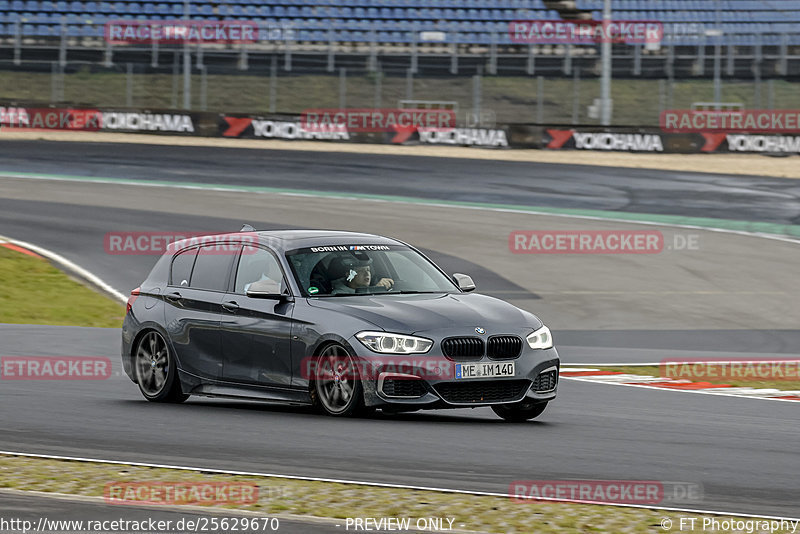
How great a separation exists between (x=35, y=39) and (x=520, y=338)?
41.3 m

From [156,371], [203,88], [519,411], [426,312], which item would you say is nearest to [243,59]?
[203,88]

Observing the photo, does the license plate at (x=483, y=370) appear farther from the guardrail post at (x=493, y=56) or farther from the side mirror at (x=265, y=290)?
the guardrail post at (x=493, y=56)

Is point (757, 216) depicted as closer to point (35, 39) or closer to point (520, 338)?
point (520, 338)

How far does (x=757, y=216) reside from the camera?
95.1ft

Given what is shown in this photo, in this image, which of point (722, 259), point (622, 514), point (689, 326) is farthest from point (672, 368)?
point (722, 259)
